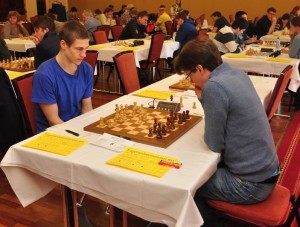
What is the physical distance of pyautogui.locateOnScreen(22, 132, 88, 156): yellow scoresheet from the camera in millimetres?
1789

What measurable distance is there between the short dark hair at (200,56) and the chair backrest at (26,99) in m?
1.18

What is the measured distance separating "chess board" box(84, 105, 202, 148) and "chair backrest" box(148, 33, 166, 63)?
3265 millimetres

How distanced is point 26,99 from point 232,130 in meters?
1.46

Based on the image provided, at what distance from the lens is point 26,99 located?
248 cm

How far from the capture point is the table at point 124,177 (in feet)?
4.87

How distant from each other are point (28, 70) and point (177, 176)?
2.61 metres

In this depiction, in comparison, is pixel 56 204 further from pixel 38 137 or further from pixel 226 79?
pixel 226 79

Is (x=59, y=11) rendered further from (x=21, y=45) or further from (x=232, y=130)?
(x=232, y=130)

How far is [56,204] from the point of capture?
2680mm

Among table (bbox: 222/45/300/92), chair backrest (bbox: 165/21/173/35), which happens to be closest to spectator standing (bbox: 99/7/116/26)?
chair backrest (bbox: 165/21/173/35)

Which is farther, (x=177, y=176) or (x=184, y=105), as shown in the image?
(x=184, y=105)

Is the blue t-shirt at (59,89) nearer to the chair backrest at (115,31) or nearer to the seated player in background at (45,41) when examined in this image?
the seated player in background at (45,41)

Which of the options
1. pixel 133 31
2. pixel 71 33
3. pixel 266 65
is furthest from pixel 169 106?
pixel 133 31

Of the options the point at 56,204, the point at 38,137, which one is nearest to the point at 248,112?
the point at 38,137
